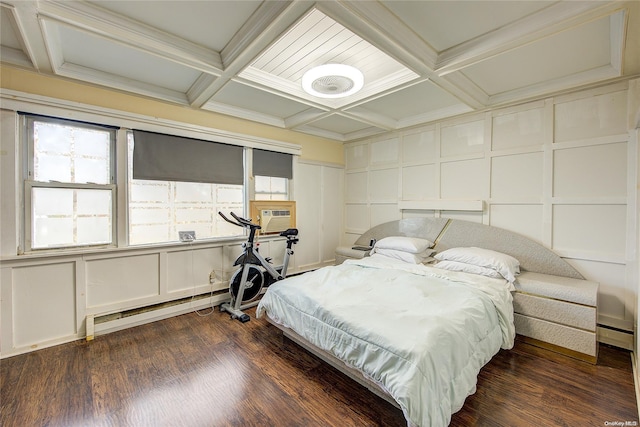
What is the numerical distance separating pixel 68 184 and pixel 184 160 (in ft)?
3.83

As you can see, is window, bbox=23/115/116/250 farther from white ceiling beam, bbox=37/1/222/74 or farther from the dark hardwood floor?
white ceiling beam, bbox=37/1/222/74

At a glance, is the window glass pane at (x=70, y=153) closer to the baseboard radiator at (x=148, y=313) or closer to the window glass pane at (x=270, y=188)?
the baseboard radiator at (x=148, y=313)

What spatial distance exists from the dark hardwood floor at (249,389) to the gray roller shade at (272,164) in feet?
8.18

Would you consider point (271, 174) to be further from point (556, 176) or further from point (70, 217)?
point (556, 176)

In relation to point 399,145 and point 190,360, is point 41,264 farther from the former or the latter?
point 399,145

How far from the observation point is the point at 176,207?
11.7 ft

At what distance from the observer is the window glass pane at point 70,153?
268cm

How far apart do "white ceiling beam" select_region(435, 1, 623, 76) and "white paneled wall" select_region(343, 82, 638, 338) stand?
1445 mm

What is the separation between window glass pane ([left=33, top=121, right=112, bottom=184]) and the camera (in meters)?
2.68

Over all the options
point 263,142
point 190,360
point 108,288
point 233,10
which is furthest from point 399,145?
point 108,288

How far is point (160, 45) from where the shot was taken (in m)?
2.15

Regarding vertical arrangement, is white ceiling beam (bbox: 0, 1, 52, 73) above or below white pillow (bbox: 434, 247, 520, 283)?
above

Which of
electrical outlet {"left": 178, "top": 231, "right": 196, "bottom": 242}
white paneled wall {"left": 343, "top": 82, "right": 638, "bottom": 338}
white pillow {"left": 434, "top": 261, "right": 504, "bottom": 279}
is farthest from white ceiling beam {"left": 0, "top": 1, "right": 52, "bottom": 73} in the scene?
white paneled wall {"left": 343, "top": 82, "right": 638, "bottom": 338}

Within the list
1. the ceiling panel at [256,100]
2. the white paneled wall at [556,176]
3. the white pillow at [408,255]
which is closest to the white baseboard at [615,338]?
the white paneled wall at [556,176]
